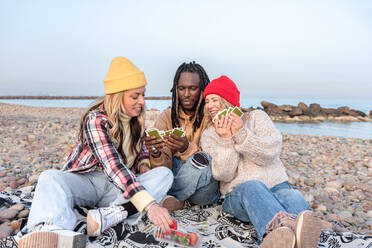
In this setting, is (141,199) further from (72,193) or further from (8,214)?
(8,214)

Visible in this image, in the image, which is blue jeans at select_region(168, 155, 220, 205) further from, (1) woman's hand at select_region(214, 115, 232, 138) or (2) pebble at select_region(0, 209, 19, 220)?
(2) pebble at select_region(0, 209, 19, 220)

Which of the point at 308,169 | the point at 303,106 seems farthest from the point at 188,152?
the point at 303,106

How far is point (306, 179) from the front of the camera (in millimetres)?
5000

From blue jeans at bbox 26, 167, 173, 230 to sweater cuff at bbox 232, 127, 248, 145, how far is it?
77 centimetres

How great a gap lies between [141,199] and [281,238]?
108 centimetres

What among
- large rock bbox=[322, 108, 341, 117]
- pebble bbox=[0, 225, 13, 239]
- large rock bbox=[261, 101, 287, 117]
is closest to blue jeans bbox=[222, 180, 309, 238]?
pebble bbox=[0, 225, 13, 239]

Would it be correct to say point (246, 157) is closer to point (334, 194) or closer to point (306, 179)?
point (334, 194)

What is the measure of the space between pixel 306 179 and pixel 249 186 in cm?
284

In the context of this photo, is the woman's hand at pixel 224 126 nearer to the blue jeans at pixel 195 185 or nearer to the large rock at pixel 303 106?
the blue jeans at pixel 195 185

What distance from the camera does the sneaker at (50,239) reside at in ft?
6.16

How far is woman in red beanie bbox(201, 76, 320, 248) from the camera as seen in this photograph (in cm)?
239

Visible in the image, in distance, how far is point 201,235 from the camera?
2643mm

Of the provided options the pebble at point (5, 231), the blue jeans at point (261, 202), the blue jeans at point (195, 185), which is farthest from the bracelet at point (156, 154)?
the pebble at point (5, 231)

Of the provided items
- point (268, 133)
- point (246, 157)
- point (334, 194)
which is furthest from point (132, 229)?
point (334, 194)
